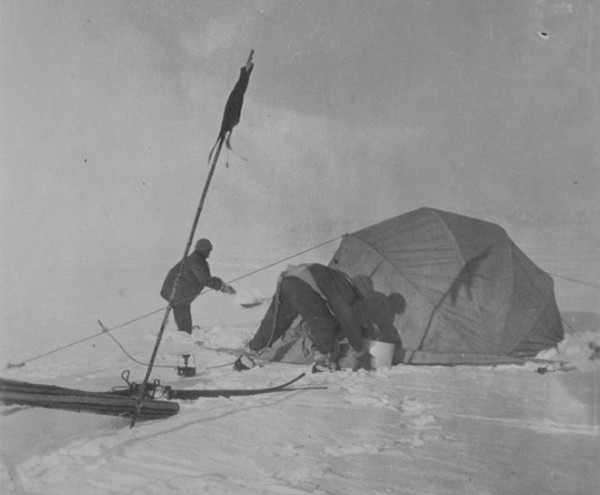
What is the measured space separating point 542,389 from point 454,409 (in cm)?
124

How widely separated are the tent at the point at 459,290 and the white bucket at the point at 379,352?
41 cm

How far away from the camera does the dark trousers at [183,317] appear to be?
8.29 m

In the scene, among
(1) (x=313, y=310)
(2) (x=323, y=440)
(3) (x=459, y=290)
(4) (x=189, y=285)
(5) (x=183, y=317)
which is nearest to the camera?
(2) (x=323, y=440)

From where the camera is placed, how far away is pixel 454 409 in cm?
441

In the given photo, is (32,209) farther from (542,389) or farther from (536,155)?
(536,155)

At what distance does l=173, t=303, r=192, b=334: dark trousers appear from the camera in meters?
8.29

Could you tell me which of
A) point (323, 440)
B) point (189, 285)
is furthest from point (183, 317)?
point (323, 440)

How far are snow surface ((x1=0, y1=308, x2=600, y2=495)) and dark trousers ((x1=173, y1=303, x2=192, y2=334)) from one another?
2701 mm

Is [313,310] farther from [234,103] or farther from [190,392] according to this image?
[234,103]

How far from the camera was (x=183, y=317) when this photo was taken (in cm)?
835

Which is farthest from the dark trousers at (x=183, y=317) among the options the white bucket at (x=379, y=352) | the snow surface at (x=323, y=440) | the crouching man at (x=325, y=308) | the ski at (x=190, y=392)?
the ski at (x=190, y=392)

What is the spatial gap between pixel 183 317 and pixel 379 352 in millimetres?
3173

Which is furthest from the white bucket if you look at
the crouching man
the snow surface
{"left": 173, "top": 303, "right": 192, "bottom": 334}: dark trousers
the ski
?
{"left": 173, "top": 303, "right": 192, "bottom": 334}: dark trousers

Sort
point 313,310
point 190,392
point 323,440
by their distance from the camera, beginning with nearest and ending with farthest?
point 323,440 < point 190,392 < point 313,310
